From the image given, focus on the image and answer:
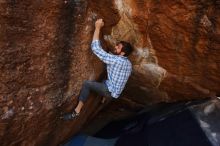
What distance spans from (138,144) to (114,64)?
1.48 m

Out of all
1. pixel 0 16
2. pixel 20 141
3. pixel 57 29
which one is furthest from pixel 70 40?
pixel 20 141

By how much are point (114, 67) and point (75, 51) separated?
481 millimetres

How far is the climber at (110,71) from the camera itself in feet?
14.9

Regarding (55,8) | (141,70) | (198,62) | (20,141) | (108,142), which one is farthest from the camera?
(108,142)

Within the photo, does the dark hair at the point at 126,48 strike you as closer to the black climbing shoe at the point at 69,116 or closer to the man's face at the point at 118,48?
the man's face at the point at 118,48

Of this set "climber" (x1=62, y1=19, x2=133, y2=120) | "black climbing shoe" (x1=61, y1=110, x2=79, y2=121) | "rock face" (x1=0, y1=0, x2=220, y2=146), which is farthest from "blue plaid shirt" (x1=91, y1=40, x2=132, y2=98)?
"black climbing shoe" (x1=61, y1=110, x2=79, y2=121)

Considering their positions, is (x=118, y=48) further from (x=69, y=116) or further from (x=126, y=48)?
(x=69, y=116)

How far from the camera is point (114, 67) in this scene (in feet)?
15.1

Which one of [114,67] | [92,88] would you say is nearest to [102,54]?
[114,67]

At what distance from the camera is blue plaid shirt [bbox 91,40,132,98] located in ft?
14.9

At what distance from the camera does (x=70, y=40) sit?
4.50 metres

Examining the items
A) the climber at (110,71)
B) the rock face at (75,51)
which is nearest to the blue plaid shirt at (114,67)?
the climber at (110,71)

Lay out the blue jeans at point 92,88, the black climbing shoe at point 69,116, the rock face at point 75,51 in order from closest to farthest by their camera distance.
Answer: the rock face at point 75,51 → the blue jeans at point 92,88 → the black climbing shoe at point 69,116

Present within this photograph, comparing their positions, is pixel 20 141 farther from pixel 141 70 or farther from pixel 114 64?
pixel 141 70
